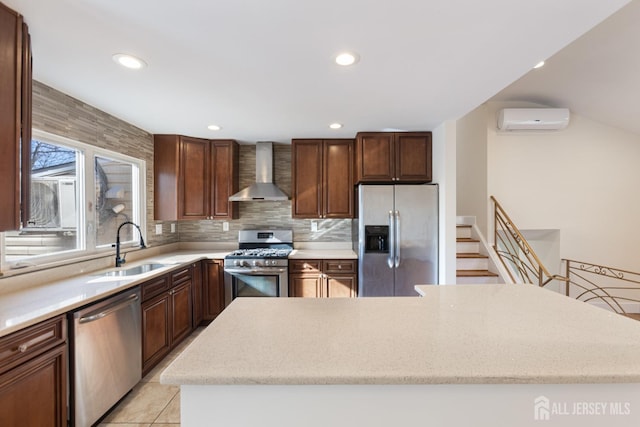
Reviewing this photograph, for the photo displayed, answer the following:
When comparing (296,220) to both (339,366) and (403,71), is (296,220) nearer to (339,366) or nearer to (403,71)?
(403,71)

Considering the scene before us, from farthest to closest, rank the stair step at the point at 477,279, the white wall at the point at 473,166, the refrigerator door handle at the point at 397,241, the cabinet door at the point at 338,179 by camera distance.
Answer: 1. the white wall at the point at 473,166
2. the cabinet door at the point at 338,179
3. the stair step at the point at 477,279
4. the refrigerator door handle at the point at 397,241

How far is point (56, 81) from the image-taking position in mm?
1948

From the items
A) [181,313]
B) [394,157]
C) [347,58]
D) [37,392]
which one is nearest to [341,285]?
[394,157]

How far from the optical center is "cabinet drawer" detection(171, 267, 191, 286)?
2.66 m

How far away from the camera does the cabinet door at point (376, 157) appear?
3215 millimetres

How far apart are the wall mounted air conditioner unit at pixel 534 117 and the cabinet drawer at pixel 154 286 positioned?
16.0ft

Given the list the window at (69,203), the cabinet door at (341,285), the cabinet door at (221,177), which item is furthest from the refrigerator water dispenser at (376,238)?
the window at (69,203)

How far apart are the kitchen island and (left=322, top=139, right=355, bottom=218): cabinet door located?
258 cm

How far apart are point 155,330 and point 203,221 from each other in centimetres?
172

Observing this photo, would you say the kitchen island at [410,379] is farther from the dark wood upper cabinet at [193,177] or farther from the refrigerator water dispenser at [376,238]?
the dark wood upper cabinet at [193,177]

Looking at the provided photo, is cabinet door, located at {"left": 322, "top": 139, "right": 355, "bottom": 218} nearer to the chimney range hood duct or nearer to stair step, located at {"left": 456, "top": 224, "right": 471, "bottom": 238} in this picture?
the chimney range hood duct

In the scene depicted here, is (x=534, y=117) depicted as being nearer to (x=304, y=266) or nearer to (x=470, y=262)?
(x=470, y=262)

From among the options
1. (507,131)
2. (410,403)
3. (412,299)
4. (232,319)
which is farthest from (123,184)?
(507,131)

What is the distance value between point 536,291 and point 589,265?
12.7ft
